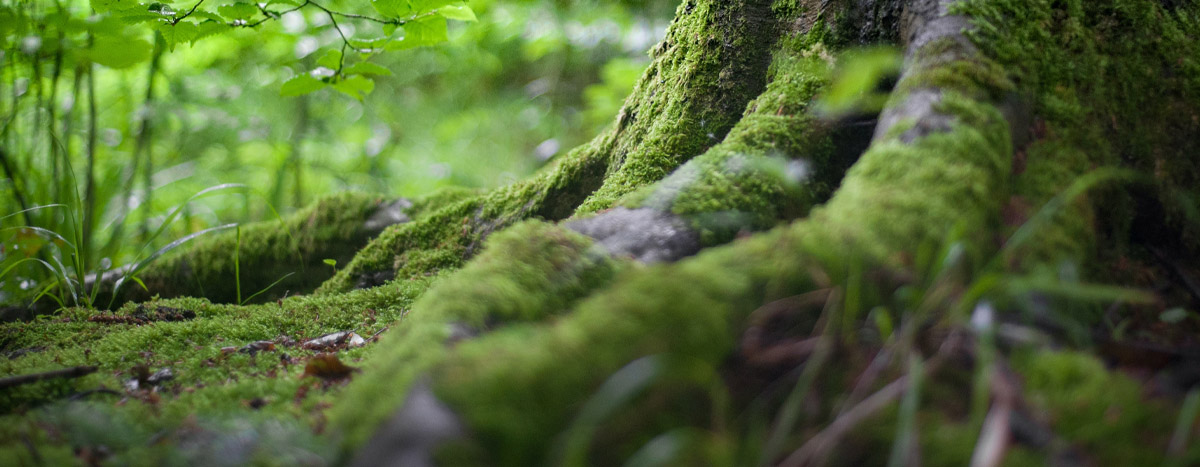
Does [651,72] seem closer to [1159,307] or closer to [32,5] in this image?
[1159,307]

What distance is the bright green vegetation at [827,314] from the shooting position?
2.88 feet

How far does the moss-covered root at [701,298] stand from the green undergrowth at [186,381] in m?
0.30

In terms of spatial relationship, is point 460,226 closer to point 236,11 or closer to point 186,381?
point 236,11

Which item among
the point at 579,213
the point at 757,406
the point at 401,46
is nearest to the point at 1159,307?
the point at 757,406

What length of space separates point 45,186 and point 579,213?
3.46 meters

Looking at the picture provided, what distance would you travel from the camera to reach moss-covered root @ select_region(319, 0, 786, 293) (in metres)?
2.22

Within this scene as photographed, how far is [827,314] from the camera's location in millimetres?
1076

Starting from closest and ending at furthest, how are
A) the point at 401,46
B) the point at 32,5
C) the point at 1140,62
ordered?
the point at 1140,62 < the point at 401,46 < the point at 32,5

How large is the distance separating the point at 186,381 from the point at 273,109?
228 inches

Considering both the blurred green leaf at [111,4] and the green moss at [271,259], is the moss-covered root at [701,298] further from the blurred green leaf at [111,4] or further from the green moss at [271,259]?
the green moss at [271,259]

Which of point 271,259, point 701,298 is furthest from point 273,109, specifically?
point 701,298

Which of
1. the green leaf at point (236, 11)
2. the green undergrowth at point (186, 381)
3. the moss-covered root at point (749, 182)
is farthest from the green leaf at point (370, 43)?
the moss-covered root at point (749, 182)

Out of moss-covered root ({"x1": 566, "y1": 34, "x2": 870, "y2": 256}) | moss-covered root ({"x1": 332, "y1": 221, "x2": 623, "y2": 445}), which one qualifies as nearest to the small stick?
moss-covered root ({"x1": 332, "y1": 221, "x2": 623, "y2": 445})

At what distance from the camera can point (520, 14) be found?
Answer: 18.9 ft
